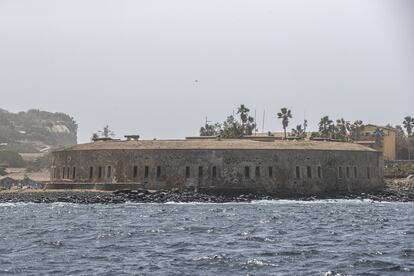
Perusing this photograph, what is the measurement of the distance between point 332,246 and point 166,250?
5.24 m

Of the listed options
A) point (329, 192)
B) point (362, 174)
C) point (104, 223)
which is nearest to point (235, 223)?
point (104, 223)

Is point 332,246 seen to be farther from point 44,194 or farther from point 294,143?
point 294,143

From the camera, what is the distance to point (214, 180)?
181 feet

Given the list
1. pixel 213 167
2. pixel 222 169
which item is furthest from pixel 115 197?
pixel 222 169

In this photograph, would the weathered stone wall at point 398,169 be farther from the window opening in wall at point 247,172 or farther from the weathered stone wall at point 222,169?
the window opening in wall at point 247,172

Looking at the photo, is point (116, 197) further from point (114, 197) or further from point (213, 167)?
point (213, 167)

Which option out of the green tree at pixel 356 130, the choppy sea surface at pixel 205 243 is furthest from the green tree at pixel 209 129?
the choppy sea surface at pixel 205 243

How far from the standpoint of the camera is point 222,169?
5503cm

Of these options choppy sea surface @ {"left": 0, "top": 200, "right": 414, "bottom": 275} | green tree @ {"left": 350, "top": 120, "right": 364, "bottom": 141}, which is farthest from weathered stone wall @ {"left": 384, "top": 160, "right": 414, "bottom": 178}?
choppy sea surface @ {"left": 0, "top": 200, "right": 414, "bottom": 275}

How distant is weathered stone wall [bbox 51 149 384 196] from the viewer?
55031mm

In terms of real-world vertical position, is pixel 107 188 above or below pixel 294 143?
below

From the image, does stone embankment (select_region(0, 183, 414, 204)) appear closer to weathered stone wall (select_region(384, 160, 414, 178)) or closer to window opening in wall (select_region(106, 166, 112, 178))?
window opening in wall (select_region(106, 166, 112, 178))

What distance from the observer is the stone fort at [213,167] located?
55031mm

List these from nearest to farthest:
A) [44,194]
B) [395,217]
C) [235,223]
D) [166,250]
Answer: [166,250], [235,223], [395,217], [44,194]
